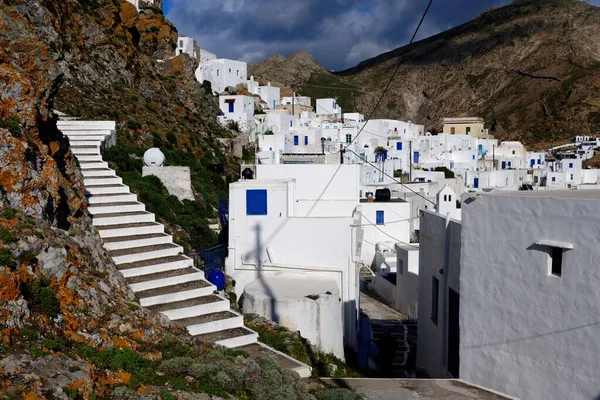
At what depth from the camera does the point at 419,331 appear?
1429 centimetres

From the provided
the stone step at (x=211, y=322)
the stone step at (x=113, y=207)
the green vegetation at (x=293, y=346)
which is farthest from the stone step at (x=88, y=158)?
the stone step at (x=211, y=322)

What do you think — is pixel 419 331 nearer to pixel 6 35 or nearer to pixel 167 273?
pixel 167 273

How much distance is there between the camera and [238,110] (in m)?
49.7

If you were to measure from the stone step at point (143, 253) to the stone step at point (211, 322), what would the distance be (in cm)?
176

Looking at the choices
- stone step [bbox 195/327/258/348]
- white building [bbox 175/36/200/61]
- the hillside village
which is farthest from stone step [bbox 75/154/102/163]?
white building [bbox 175/36/200/61]

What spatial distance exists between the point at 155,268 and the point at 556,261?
6450 millimetres

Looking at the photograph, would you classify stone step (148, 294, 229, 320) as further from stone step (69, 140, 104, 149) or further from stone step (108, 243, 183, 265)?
stone step (69, 140, 104, 149)

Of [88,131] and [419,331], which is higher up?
[88,131]

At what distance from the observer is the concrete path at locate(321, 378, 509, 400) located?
7.88m

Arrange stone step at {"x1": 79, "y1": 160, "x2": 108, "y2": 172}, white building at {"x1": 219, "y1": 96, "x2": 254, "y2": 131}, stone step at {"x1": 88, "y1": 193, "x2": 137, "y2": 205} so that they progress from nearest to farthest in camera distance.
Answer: stone step at {"x1": 88, "y1": 193, "x2": 137, "y2": 205} < stone step at {"x1": 79, "y1": 160, "x2": 108, "y2": 172} < white building at {"x1": 219, "y1": 96, "x2": 254, "y2": 131}

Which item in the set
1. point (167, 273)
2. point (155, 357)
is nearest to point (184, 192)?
point (167, 273)

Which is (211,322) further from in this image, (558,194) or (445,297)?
(558,194)

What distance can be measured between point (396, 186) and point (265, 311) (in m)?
28.7

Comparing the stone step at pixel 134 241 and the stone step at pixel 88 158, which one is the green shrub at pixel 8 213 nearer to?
the stone step at pixel 134 241
